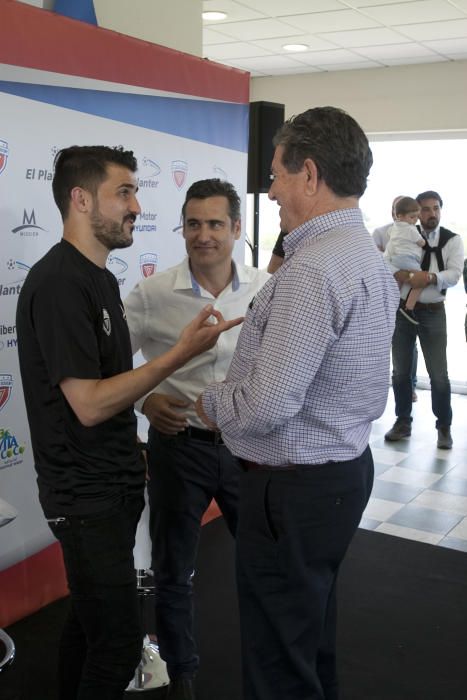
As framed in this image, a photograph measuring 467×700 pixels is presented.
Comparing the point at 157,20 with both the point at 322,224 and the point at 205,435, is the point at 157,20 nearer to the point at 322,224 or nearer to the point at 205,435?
the point at 205,435

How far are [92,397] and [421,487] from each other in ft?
12.0

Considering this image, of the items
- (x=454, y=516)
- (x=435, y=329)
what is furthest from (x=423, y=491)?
(x=435, y=329)

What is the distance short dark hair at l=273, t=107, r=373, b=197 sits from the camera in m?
1.75

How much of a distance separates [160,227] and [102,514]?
2.01 meters

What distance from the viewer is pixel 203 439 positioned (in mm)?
2490

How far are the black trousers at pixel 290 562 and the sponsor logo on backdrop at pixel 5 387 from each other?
1316mm

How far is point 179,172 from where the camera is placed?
372 cm

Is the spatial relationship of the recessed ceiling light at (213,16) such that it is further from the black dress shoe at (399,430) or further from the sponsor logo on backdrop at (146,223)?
the black dress shoe at (399,430)

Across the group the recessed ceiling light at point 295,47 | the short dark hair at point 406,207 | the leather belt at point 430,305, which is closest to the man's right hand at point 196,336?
the leather belt at point 430,305

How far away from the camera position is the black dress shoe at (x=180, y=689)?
2.51 metres

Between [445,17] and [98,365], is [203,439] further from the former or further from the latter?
[445,17]

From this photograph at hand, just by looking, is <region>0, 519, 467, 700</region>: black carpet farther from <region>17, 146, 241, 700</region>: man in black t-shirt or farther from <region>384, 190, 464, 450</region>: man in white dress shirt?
<region>384, 190, 464, 450</region>: man in white dress shirt

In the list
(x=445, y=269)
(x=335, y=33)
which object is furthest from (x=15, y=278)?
(x=335, y=33)

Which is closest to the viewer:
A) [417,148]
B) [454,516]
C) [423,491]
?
[454,516]
